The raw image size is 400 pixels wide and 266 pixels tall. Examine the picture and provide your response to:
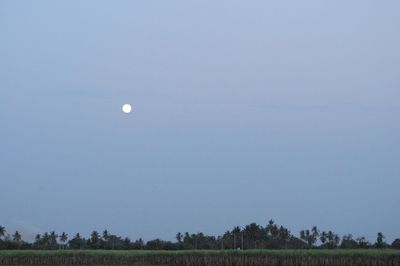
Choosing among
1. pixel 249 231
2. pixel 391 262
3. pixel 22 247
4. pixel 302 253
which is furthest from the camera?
pixel 249 231

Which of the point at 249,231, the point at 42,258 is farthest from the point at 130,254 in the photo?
the point at 249,231

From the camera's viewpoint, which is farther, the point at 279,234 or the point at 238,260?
the point at 279,234

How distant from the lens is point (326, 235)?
111625mm

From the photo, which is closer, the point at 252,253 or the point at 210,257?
the point at 252,253

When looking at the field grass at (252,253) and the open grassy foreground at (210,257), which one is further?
the open grassy foreground at (210,257)

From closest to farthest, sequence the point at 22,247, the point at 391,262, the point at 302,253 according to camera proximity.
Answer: the point at 391,262
the point at 302,253
the point at 22,247

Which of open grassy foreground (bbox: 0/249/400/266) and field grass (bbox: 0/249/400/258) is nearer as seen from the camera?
field grass (bbox: 0/249/400/258)

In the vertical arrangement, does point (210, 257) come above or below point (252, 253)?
below

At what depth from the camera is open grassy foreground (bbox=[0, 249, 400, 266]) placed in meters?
54.6

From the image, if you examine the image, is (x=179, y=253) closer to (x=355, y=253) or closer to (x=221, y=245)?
(x=355, y=253)

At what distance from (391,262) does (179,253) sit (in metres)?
21.4

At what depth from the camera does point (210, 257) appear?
61.7m

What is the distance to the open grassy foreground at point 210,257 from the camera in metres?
54.6

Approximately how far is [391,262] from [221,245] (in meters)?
40.0
